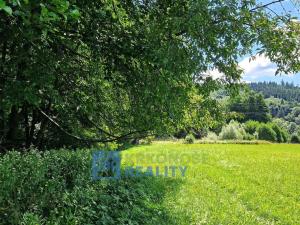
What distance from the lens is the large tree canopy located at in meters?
5.04

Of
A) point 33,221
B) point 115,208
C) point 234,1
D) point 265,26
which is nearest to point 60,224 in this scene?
point 33,221

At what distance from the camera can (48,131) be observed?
12.1 m

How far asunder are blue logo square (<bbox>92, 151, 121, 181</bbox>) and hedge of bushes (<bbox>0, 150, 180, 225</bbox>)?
22cm

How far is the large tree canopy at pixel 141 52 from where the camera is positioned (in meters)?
5.04

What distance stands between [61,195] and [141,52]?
254 centimetres

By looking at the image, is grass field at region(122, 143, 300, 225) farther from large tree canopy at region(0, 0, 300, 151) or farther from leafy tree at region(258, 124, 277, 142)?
leafy tree at region(258, 124, 277, 142)

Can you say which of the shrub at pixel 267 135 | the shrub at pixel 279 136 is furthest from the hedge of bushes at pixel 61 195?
the shrub at pixel 279 136

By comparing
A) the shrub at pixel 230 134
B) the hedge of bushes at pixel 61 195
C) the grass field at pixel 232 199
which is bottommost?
the grass field at pixel 232 199

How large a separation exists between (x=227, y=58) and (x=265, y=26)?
2.40 feet

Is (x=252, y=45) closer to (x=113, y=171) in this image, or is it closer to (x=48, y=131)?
(x=113, y=171)

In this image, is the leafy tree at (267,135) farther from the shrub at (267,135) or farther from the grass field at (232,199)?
the grass field at (232,199)

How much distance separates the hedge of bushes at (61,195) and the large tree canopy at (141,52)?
4.24 feet

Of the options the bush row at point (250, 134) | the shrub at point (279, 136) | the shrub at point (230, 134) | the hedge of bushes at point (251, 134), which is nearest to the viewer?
the bush row at point (250, 134)

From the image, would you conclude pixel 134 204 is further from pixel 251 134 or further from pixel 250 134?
pixel 251 134
